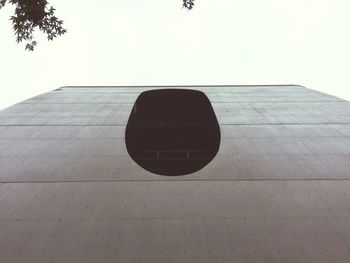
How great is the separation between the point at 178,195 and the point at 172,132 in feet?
20.3

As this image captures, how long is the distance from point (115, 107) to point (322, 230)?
7441mm

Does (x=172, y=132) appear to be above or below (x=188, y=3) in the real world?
below

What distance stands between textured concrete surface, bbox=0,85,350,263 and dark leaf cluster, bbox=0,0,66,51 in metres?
2.62

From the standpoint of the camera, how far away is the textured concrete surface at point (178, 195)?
512 cm

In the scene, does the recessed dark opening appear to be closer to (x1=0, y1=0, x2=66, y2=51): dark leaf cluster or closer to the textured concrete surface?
the textured concrete surface

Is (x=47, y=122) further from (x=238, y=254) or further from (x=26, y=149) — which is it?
(x=238, y=254)

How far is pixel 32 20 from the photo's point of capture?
654cm

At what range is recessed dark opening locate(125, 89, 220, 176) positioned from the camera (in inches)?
395

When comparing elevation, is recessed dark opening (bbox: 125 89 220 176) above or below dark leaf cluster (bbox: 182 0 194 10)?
below

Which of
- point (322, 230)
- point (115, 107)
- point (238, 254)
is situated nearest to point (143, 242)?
point (238, 254)

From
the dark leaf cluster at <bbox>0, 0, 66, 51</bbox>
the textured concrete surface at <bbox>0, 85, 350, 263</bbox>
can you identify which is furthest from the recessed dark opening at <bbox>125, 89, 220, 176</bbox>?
the dark leaf cluster at <bbox>0, 0, 66, 51</bbox>

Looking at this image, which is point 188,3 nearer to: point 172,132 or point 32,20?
point 32,20

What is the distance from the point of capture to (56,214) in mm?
5914

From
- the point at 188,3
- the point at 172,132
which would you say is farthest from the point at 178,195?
the point at 172,132
